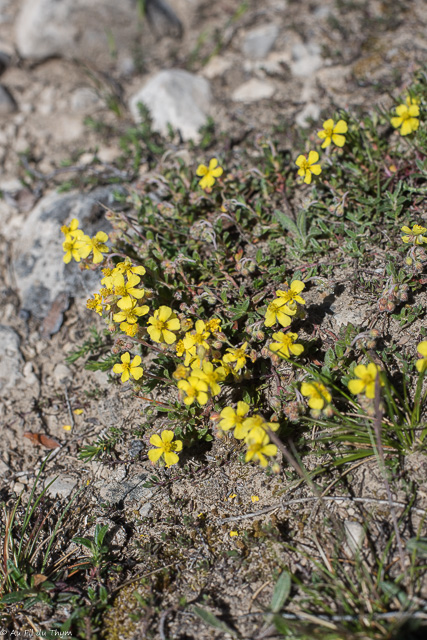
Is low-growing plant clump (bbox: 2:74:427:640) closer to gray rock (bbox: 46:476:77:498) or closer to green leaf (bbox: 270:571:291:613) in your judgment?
green leaf (bbox: 270:571:291:613)

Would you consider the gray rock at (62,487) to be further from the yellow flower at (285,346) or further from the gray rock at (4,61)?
the gray rock at (4,61)

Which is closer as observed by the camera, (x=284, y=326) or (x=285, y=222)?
(x=284, y=326)

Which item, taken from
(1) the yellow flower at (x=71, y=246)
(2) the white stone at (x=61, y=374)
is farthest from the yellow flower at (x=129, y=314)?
(2) the white stone at (x=61, y=374)

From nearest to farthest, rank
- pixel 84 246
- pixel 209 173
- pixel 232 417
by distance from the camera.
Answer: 1. pixel 232 417
2. pixel 84 246
3. pixel 209 173

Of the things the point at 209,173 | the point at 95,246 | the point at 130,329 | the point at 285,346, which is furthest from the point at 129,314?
the point at 209,173

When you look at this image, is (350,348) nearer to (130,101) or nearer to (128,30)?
(130,101)

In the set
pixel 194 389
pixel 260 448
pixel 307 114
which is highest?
pixel 307 114

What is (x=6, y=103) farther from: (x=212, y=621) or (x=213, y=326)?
(x=212, y=621)
